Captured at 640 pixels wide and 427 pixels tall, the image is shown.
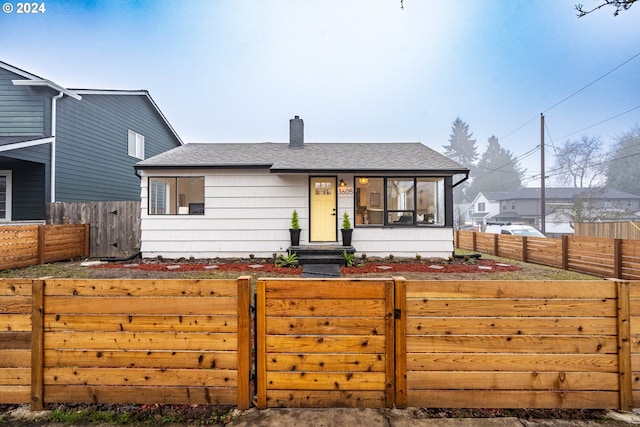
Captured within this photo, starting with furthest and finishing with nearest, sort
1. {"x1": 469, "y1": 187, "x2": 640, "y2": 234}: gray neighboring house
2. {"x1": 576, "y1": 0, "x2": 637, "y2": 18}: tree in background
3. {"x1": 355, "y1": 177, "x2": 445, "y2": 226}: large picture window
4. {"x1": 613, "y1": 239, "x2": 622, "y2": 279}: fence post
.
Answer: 1. {"x1": 469, "y1": 187, "x2": 640, "y2": 234}: gray neighboring house
2. {"x1": 355, "y1": 177, "x2": 445, "y2": 226}: large picture window
3. {"x1": 613, "y1": 239, "x2": 622, "y2": 279}: fence post
4. {"x1": 576, "y1": 0, "x2": 637, "y2": 18}: tree in background

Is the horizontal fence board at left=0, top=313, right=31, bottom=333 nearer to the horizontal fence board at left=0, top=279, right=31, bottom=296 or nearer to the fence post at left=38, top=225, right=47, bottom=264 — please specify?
the horizontal fence board at left=0, top=279, right=31, bottom=296

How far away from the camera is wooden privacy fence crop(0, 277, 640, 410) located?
2141 millimetres

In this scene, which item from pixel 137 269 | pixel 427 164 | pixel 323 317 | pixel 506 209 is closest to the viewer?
pixel 323 317

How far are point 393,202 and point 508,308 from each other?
6923 millimetres

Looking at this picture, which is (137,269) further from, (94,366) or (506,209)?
(506,209)

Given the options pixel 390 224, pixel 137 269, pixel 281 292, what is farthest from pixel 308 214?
Answer: pixel 281 292

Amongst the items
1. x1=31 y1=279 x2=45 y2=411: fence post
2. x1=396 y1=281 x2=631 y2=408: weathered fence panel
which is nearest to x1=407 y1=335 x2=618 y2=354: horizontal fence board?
x1=396 y1=281 x2=631 y2=408: weathered fence panel

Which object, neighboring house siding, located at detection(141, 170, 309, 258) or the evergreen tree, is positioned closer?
neighboring house siding, located at detection(141, 170, 309, 258)

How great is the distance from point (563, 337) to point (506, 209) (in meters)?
45.2

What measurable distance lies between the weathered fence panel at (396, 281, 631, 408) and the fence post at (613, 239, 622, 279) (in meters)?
6.62

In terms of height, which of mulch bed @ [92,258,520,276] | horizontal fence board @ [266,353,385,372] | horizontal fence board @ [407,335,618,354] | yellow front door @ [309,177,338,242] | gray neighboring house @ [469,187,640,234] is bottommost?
mulch bed @ [92,258,520,276]

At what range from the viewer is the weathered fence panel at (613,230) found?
1060 cm

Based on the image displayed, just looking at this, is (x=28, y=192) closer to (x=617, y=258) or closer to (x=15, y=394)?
(x=15, y=394)

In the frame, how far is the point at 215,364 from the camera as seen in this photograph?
2146mm
